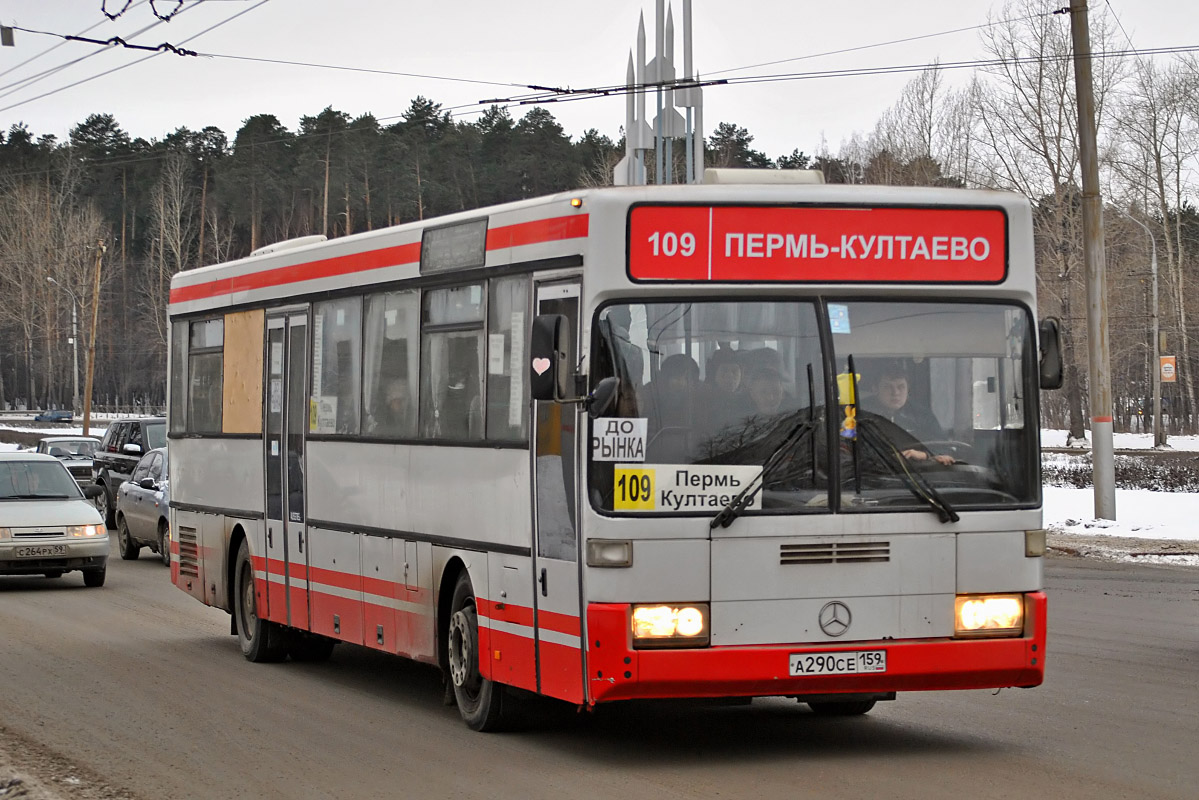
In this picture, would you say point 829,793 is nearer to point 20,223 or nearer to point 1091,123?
point 1091,123


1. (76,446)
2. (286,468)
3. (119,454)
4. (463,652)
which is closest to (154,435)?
(119,454)

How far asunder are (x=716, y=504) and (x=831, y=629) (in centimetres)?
83

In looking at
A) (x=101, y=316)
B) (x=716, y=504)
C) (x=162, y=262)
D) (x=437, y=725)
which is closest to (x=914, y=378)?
(x=716, y=504)

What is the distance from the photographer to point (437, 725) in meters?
9.94

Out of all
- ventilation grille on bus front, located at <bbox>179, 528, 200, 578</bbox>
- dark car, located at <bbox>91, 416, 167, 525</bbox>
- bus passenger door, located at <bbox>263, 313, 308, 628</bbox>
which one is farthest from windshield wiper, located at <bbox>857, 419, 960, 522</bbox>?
dark car, located at <bbox>91, 416, 167, 525</bbox>

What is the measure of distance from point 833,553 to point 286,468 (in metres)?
5.55

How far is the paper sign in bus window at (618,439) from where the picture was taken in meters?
8.20

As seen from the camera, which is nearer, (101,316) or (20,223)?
(20,223)

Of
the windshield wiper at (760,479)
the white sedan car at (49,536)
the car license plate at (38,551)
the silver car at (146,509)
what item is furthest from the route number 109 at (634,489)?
the silver car at (146,509)

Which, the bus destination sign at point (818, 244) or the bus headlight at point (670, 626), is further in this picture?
the bus destination sign at point (818, 244)

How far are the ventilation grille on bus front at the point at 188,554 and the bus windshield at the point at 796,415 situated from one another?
295 inches

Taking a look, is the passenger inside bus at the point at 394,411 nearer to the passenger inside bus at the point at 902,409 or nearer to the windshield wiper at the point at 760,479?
the windshield wiper at the point at 760,479

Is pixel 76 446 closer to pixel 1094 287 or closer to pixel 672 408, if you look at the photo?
pixel 1094 287

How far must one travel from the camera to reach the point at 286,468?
12.6 metres
